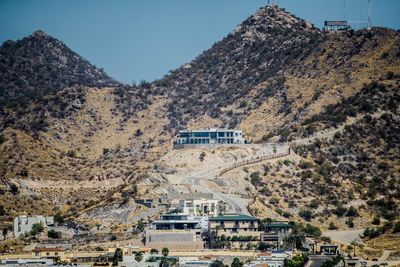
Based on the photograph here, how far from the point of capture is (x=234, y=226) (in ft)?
484

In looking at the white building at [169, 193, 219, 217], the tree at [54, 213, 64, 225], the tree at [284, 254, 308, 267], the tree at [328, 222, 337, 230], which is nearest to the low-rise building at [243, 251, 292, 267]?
the tree at [284, 254, 308, 267]

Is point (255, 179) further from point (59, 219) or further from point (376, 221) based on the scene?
point (59, 219)

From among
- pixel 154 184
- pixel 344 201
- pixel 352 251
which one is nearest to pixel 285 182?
pixel 344 201

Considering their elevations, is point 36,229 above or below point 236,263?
above

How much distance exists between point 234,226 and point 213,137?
160 ft

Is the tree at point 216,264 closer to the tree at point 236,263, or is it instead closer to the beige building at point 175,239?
the tree at point 236,263

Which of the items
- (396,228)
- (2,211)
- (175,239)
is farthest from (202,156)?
(175,239)

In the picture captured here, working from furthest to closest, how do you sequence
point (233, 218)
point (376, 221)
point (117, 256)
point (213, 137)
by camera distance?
point (213, 137) → point (376, 221) → point (233, 218) → point (117, 256)

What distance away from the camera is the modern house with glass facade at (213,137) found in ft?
640

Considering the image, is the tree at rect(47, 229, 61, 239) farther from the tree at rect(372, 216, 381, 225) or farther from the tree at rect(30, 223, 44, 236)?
the tree at rect(372, 216, 381, 225)

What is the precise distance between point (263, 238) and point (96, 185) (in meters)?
51.5

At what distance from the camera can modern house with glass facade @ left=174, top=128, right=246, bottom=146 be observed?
19514 centimetres

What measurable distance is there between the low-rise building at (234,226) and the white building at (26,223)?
21541mm

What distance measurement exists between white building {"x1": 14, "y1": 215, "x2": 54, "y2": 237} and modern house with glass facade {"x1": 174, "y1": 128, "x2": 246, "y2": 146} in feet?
122
